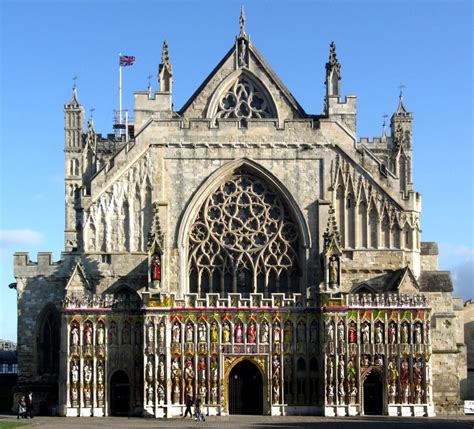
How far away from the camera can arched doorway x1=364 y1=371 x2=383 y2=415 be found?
2179 inches

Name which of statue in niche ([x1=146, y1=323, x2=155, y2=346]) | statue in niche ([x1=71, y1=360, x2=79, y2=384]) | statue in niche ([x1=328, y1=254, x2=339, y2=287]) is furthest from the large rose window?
statue in niche ([x1=71, y1=360, x2=79, y2=384])

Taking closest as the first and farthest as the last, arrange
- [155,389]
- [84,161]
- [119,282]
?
[155,389] < [119,282] < [84,161]

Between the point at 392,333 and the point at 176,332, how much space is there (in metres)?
10.7

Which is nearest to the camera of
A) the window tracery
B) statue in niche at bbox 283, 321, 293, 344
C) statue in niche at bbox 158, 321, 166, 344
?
statue in niche at bbox 158, 321, 166, 344

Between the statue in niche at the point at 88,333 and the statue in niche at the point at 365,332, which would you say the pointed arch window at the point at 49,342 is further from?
the statue in niche at the point at 365,332

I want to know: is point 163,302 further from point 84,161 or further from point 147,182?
point 84,161

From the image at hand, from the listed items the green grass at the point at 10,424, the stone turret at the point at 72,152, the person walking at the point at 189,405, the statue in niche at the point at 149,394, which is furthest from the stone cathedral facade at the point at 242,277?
the stone turret at the point at 72,152

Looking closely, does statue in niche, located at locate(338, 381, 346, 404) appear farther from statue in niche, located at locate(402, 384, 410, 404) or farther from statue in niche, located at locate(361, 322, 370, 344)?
statue in niche, located at locate(402, 384, 410, 404)

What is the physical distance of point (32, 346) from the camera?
195 feet

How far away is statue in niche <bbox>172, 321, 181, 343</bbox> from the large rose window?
364 cm

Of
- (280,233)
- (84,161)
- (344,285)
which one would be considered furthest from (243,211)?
(84,161)

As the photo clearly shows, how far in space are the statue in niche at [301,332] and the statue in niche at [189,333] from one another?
530cm

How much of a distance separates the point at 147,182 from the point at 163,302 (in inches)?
282

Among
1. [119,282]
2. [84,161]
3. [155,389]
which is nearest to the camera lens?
[155,389]
